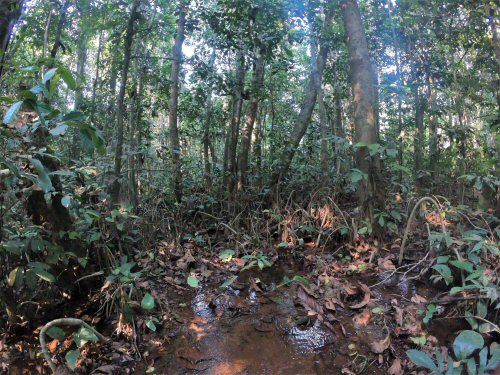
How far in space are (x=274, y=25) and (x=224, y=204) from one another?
9.78ft

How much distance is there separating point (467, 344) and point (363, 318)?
1.14 m

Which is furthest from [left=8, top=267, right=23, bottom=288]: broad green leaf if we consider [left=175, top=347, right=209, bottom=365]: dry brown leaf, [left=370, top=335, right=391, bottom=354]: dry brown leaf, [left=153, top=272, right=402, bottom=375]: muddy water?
[left=370, top=335, right=391, bottom=354]: dry brown leaf

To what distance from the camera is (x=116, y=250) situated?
13.7ft

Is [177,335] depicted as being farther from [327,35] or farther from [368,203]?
[327,35]

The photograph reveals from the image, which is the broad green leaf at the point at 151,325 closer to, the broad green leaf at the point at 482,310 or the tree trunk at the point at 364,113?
the broad green leaf at the point at 482,310

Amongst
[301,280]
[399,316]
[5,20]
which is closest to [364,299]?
[399,316]

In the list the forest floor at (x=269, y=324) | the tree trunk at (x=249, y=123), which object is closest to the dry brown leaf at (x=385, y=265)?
the forest floor at (x=269, y=324)

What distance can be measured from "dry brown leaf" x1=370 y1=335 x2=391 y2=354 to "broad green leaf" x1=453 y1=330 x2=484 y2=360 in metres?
0.66

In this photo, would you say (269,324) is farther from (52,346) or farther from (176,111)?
(176,111)

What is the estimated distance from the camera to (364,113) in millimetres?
4996

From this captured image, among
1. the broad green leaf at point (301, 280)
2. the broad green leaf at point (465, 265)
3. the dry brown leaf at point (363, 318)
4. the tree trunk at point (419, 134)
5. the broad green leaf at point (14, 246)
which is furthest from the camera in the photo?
the tree trunk at point (419, 134)

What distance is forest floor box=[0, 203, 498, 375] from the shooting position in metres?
2.94

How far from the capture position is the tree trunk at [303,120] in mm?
6723

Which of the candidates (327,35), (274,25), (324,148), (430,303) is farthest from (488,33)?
(430,303)
